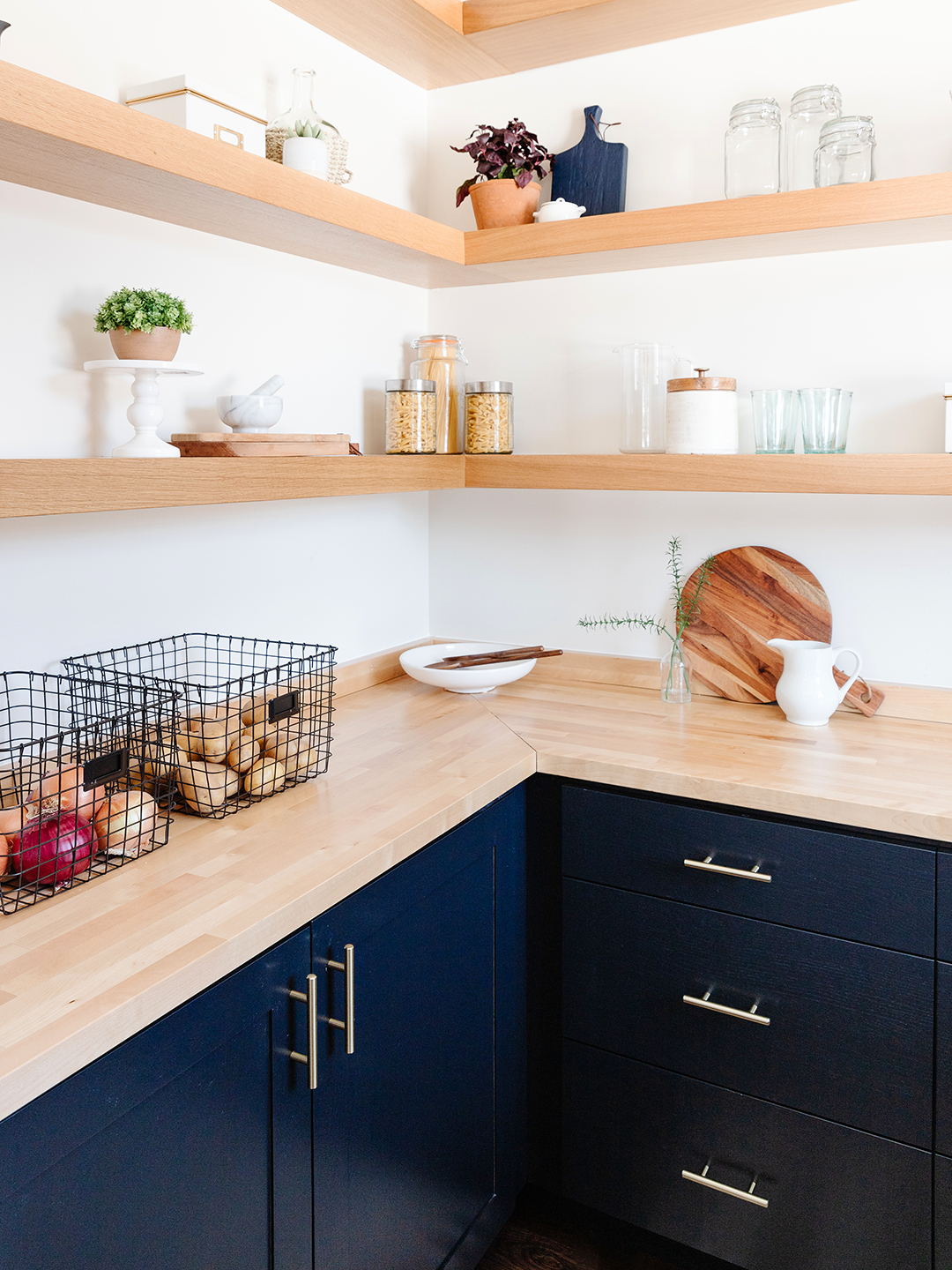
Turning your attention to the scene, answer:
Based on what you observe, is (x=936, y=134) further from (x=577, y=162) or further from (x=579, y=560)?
(x=579, y=560)

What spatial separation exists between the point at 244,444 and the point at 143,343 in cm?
21

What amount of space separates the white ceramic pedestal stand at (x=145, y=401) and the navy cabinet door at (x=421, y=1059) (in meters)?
0.72

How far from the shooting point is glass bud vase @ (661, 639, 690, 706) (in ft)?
7.06

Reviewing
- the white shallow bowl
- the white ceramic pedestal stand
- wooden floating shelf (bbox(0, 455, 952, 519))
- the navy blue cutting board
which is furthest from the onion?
the navy blue cutting board

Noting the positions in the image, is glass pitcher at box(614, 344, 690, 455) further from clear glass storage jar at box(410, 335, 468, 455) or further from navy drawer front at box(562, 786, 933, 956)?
navy drawer front at box(562, 786, 933, 956)

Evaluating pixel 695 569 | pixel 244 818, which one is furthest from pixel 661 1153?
pixel 695 569

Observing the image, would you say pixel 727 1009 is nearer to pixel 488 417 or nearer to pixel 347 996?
pixel 347 996

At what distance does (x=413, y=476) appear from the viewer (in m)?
2.04

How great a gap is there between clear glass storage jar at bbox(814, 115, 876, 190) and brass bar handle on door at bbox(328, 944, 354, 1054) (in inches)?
61.4

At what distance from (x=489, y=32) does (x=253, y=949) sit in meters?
1.83

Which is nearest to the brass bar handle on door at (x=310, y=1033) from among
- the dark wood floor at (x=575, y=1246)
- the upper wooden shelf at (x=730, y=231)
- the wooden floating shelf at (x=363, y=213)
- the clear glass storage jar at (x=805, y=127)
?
the dark wood floor at (x=575, y=1246)

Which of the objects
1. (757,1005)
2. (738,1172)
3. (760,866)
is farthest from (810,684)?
(738,1172)

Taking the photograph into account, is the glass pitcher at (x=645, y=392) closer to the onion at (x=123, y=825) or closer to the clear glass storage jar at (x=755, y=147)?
the clear glass storage jar at (x=755, y=147)

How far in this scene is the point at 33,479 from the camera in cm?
125
